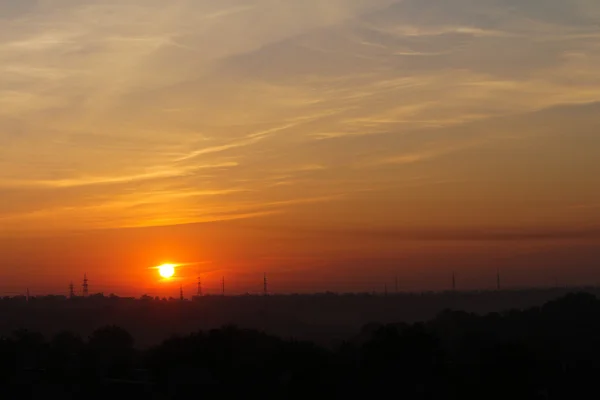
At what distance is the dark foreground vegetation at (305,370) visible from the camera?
40.2m

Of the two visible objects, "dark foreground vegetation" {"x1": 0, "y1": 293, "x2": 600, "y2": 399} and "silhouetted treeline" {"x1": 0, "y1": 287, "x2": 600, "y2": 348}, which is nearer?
"dark foreground vegetation" {"x1": 0, "y1": 293, "x2": 600, "y2": 399}

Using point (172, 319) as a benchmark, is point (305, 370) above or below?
above

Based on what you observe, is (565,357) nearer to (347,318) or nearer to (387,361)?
(387,361)

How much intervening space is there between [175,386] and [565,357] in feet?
76.5

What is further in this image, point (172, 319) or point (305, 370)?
point (172, 319)

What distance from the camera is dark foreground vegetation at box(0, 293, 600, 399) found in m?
40.2

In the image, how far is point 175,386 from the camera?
41219 millimetres

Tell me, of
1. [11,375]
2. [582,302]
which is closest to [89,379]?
[11,375]

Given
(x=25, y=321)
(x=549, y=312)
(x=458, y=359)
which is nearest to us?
(x=458, y=359)

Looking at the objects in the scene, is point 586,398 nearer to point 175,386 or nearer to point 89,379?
point 175,386

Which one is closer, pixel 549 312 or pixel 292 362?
pixel 292 362

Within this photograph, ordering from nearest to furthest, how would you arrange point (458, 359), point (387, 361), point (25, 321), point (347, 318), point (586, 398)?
point (586, 398) → point (387, 361) → point (458, 359) → point (25, 321) → point (347, 318)

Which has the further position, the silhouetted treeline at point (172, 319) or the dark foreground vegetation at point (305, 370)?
the silhouetted treeline at point (172, 319)

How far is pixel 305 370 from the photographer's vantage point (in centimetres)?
4106
